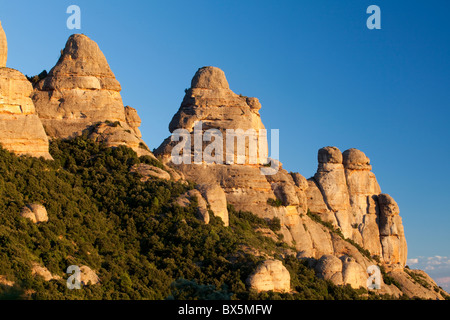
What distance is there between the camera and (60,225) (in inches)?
1805

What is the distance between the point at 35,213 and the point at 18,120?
8.86 meters

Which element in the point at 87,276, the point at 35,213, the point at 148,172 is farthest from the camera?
the point at 148,172

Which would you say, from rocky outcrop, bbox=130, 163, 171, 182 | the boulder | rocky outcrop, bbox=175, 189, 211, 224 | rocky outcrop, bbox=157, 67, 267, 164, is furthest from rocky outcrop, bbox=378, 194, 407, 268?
rocky outcrop, bbox=130, 163, 171, 182

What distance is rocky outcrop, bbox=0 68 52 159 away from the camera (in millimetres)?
51125

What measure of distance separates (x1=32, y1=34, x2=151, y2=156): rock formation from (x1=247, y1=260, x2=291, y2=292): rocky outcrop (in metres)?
15.8

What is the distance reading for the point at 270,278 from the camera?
45.8m

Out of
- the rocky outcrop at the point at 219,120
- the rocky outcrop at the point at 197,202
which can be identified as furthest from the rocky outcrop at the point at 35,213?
the rocky outcrop at the point at 219,120

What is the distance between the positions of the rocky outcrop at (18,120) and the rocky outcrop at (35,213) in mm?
6870

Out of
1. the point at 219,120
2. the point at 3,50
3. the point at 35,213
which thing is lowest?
the point at 35,213

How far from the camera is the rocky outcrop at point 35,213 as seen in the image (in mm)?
44562

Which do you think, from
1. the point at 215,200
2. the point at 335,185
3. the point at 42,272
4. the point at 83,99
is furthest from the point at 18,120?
the point at 335,185

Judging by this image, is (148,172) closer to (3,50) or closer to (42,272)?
(3,50)
